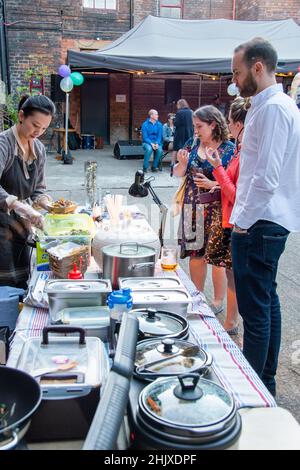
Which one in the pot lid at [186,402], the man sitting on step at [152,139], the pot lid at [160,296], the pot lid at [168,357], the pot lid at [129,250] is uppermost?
the pot lid at [186,402]

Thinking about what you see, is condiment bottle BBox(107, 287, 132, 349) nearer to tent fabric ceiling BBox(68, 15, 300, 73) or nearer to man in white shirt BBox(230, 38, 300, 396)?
man in white shirt BBox(230, 38, 300, 396)

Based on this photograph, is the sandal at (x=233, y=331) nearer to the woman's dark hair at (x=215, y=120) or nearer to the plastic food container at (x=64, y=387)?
the woman's dark hair at (x=215, y=120)

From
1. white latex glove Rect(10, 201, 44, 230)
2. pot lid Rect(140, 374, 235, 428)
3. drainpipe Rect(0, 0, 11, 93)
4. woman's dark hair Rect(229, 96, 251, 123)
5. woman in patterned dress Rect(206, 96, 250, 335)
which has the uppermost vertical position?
drainpipe Rect(0, 0, 11, 93)

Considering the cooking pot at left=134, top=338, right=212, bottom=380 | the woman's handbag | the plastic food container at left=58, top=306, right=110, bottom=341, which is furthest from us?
the woman's handbag

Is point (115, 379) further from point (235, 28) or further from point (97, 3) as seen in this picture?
point (97, 3)

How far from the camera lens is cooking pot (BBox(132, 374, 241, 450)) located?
1.04 meters

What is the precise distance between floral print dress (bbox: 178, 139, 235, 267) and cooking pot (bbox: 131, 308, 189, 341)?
4.95 feet

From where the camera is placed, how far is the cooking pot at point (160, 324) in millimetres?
1582

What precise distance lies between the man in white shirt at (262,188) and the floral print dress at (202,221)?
0.96 metres

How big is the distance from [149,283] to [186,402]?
0.95 m

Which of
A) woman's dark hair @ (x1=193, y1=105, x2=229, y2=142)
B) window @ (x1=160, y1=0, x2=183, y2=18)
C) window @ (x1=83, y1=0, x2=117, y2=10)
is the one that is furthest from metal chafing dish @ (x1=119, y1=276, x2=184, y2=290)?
window @ (x1=160, y1=0, x2=183, y2=18)

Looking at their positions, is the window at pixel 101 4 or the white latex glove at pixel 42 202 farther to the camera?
the window at pixel 101 4

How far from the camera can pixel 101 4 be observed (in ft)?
51.2

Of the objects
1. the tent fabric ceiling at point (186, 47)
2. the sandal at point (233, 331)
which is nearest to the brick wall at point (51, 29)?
the tent fabric ceiling at point (186, 47)
